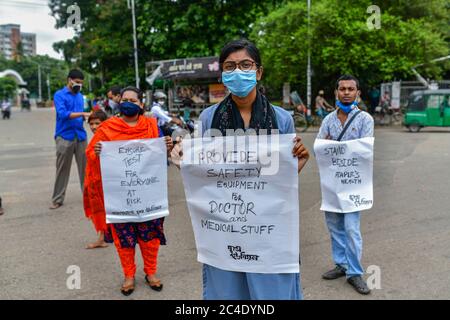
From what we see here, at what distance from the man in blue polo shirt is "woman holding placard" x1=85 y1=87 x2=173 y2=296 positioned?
2.37 metres

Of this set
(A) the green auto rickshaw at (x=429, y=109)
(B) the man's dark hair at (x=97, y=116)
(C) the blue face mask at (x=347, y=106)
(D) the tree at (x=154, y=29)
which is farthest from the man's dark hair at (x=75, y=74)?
(D) the tree at (x=154, y=29)

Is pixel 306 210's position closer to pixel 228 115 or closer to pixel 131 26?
pixel 228 115

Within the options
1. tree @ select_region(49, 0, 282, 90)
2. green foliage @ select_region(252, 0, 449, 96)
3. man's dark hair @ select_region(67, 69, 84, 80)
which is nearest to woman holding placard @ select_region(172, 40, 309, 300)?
man's dark hair @ select_region(67, 69, 84, 80)

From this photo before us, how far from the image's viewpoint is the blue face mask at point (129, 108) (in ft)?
12.5

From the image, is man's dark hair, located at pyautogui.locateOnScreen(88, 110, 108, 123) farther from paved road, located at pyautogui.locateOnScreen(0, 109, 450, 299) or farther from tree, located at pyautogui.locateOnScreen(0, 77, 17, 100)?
tree, located at pyautogui.locateOnScreen(0, 77, 17, 100)

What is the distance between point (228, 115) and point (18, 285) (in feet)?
8.86

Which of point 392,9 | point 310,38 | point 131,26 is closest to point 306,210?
point 310,38

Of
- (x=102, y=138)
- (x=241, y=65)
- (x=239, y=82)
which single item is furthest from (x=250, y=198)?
(x=102, y=138)

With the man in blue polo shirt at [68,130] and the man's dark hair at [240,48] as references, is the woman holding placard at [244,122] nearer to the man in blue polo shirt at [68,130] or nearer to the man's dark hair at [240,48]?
the man's dark hair at [240,48]

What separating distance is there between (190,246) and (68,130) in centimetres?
279

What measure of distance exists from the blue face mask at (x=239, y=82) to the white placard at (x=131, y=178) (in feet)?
4.85

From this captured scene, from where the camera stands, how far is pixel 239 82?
2.45 m

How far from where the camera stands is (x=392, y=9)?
1970cm

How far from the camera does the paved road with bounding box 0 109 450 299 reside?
3.79 metres
